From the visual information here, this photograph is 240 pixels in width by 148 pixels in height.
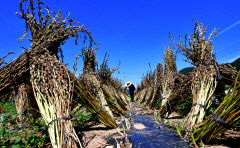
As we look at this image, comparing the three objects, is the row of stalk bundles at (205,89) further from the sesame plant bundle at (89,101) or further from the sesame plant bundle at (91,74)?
the sesame plant bundle at (91,74)

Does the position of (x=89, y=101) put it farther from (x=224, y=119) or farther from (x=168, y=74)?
(x=168, y=74)

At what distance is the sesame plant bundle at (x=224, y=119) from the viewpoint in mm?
1957

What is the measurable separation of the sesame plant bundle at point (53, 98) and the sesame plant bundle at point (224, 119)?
1.85m

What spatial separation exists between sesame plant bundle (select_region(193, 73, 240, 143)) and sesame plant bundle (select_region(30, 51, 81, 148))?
1.85m

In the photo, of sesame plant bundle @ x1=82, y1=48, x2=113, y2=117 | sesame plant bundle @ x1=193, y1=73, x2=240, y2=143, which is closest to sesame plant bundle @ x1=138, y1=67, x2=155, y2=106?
sesame plant bundle @ x1=82, y1=48, x2=113, y2=117

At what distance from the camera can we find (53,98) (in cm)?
222

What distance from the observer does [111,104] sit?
5238 millimetres

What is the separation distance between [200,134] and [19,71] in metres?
2.85

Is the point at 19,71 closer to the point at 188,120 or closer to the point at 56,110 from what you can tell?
the point at 56,110

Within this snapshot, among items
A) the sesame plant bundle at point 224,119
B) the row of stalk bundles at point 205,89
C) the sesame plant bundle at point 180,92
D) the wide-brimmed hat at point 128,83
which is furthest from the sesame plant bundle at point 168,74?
the wide-brimmed hat at point 128,83

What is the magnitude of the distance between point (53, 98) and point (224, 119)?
2.46m

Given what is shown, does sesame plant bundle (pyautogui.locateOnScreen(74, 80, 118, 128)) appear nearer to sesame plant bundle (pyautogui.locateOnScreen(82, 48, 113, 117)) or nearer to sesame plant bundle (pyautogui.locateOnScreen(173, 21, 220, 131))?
sesame plant bundle (pyautogui.locateOnScreen(82, 48, 113, 117))

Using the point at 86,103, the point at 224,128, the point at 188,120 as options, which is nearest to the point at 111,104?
the point at 86,103

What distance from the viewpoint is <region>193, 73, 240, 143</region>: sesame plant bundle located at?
1957 mm
